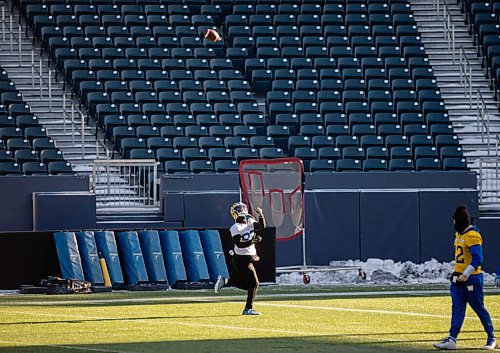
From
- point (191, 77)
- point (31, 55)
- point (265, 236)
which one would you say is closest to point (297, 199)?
point (265, 236)

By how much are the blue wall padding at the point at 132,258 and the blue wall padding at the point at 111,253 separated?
147 mm

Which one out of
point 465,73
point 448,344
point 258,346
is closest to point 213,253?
point 258,346

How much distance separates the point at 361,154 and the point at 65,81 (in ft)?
27.1

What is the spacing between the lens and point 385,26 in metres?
38.9

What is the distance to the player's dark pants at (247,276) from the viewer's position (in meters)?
19.5

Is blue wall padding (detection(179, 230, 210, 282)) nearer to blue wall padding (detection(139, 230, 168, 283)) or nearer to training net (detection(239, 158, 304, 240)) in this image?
blue wall padding (detection(139, 230, 168, 283))

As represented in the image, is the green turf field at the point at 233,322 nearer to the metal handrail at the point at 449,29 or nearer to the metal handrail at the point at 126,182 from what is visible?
the metal handrail at the point at 126,182

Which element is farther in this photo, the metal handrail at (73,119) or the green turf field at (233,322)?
the metal handrail at (73,119)

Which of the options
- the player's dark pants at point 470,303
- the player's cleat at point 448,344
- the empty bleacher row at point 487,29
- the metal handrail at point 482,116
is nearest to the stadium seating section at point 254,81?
the metal handrail at point 482,116

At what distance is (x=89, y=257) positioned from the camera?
2553 centimetres

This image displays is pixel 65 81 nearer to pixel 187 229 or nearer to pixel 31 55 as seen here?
pixel 31 55

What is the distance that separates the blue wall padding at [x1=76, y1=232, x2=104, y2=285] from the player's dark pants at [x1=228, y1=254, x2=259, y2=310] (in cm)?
585

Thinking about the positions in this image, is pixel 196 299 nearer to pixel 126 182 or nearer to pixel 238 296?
pixel 238 296

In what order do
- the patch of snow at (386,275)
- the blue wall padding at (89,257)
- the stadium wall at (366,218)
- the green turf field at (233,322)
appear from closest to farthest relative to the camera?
the green turf field at (233,322) → the blue wall padding at (89,257) → the patch of snow at (386,275) → the stadium wall at (366,218)
